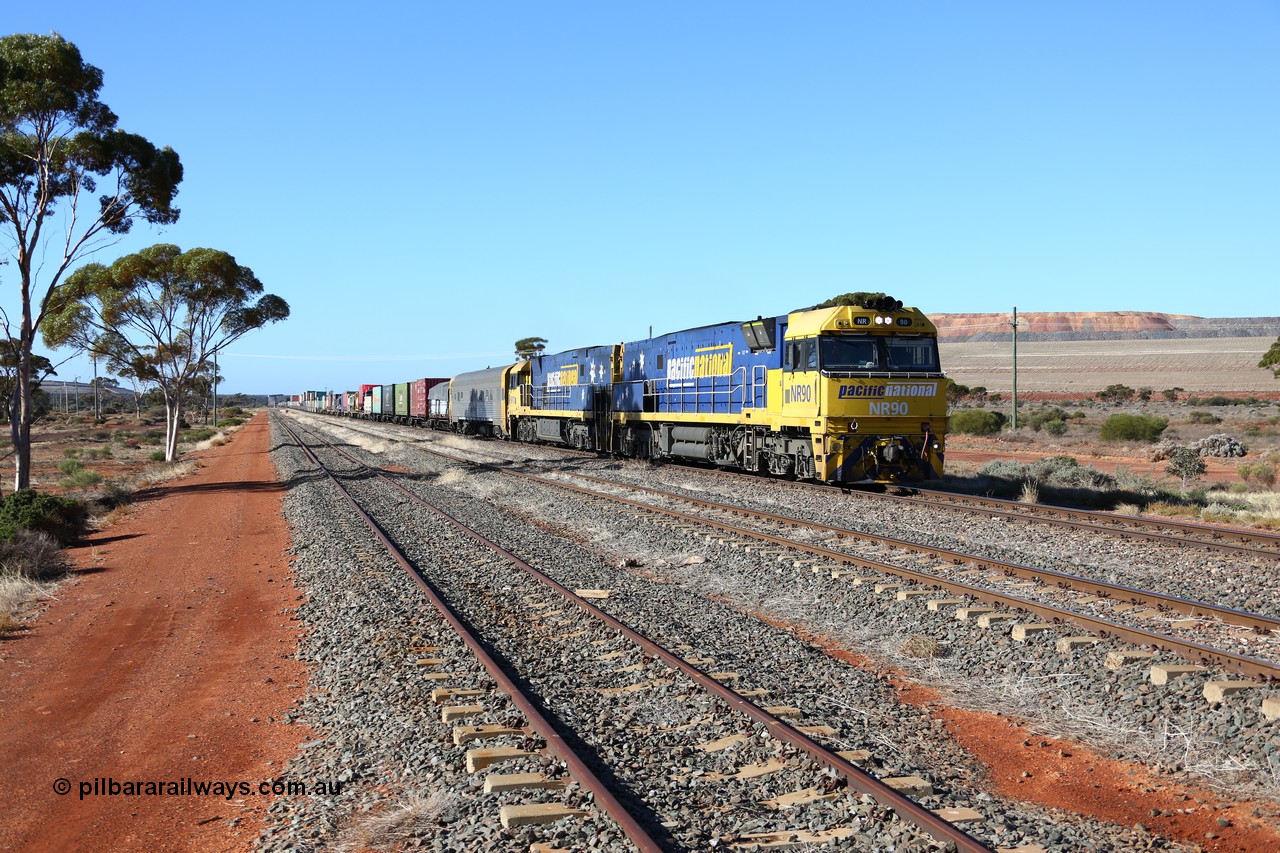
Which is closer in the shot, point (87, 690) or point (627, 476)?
point (87, 690)

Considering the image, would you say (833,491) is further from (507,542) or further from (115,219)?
(115,219)

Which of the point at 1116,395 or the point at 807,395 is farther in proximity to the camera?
the point at 1116,395

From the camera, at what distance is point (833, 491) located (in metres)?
18.9

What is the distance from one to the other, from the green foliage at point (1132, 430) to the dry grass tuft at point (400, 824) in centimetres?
4035

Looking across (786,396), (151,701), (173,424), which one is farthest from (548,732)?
(173,424)

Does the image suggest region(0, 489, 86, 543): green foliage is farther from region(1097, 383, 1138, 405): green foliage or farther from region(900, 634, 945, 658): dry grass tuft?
region(1097, 383, 1138, 405): green foliage

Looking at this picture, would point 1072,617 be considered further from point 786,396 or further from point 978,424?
point 978,424

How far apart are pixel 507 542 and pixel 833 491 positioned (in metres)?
7.66

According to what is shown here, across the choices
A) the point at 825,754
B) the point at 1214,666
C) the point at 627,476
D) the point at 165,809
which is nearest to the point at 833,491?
the point at 627,476

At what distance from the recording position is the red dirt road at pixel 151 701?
17.0 feet

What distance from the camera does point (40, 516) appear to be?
17.4 metres
